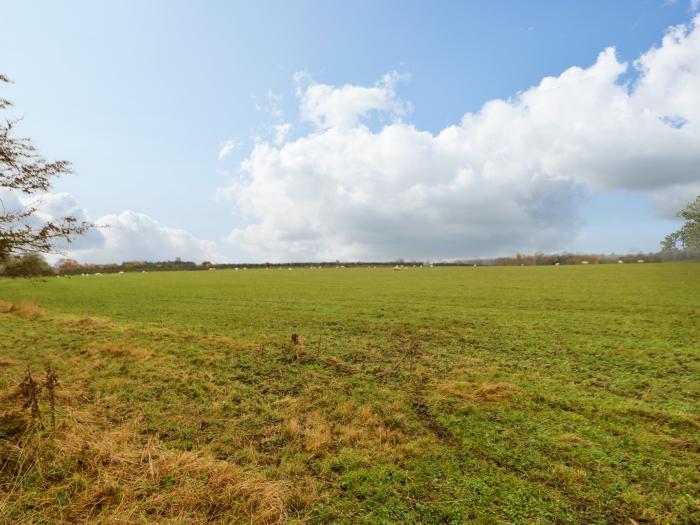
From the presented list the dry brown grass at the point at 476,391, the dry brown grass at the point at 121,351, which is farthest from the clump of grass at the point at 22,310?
the dry brown grass at the point at 476,391

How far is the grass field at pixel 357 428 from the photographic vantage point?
4.82m

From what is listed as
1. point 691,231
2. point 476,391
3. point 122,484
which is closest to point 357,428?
point 476,391

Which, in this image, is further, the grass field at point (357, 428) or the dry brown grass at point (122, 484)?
the grass field at point (357, 428)

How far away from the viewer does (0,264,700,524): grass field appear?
482 centimetres

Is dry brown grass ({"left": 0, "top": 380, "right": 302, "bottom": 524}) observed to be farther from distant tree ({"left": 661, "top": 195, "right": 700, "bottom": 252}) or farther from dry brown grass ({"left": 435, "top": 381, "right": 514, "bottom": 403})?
distant tree ({"left": 661, "top": 195, "right": 700, "bottom": 252})

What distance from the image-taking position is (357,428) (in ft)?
23.3

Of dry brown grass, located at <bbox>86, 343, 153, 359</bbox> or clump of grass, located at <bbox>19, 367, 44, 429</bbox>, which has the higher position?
clump of grass, located at <bbox>19, 367, 44, 429</bbox>

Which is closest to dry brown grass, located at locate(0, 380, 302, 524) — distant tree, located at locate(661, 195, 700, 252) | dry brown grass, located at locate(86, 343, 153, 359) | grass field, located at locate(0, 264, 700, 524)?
grass field, located at locate(0, 264, 700, 524)

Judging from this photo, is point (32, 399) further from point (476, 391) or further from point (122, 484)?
point (476, 391)

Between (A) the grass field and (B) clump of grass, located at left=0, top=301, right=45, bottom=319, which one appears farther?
(B) clump of grass, located at left=0, top=301, right=45, bottom=319

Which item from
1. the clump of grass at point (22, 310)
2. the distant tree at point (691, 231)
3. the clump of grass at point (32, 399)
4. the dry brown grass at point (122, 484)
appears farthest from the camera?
the distant tree at point (691, 231)

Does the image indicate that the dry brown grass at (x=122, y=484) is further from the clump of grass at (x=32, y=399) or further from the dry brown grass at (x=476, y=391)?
the dry brown grass at (x=476, y=391)

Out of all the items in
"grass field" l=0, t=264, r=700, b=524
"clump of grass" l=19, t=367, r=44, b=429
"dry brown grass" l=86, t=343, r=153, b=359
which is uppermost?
"clump of grass" l=19, t=367, r=44, b=429

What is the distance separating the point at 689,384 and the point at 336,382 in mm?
9910
